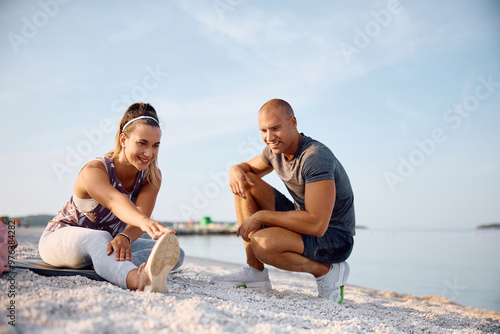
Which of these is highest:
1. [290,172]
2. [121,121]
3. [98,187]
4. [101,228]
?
[121,121]

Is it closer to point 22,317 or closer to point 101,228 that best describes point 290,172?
point 101,228

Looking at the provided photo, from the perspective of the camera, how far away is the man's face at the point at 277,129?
9.13ft

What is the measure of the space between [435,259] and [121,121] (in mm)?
10394

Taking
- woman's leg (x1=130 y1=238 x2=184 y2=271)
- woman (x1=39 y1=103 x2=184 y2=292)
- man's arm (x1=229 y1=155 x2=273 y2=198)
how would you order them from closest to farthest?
woman (x1=39 y1=103 x2=184 y2=292)
woman's leg (x1=130 y1=238 x2=184 y2=271)
man's arm (x1=229 y1=155 x2=273 y2=198)

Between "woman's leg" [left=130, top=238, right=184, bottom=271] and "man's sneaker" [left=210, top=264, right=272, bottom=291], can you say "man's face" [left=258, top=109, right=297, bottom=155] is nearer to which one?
"man's sneaker" [left=210, top=264, right=272, bottom=291]

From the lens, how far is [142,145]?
8.18 feet

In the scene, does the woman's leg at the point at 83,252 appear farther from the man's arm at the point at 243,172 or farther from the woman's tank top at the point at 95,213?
the man's arm at the point at 243,172

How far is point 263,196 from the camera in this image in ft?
10.1

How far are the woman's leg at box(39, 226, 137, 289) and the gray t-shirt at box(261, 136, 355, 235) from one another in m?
1.39

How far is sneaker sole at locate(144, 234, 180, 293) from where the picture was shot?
1820 mm

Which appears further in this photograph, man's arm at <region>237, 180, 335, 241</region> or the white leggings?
man's arm at <region>237, 180, 335, 241</region>

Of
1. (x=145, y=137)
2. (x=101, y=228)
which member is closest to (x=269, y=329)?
(x=145, y=137)

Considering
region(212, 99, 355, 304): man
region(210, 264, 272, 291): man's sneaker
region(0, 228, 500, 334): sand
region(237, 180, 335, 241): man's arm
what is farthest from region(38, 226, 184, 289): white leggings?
region(237, 180, 335, 241): man's arm

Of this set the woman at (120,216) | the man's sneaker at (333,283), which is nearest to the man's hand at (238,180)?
the woman at (120,216)
